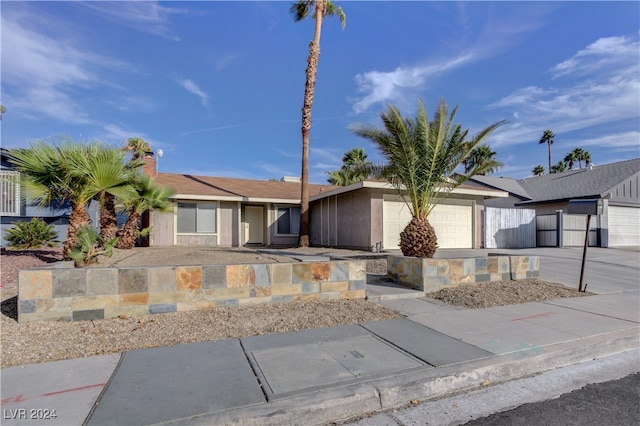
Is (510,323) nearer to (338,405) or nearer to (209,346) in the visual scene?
(338,405)

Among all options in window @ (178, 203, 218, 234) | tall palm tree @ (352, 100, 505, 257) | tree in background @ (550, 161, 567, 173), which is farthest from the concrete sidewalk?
tree in background @ (550, 161, 567, 173)

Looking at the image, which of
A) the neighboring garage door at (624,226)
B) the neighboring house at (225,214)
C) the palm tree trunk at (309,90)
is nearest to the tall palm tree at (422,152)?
the palm tree trunk at (309,90)

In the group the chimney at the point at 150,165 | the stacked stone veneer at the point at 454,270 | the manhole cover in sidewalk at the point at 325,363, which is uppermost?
the chimney at the point at 150,165

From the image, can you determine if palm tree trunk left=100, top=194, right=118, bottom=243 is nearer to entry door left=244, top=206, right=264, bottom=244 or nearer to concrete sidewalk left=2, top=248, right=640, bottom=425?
entry door left=244, top=206, right=264, bottom=244

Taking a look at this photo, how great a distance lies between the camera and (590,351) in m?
4.64

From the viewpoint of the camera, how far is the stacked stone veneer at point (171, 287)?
515 cm

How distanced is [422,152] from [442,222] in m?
8.44

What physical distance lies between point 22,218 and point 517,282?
17407mm

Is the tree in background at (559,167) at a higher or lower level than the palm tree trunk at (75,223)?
higher

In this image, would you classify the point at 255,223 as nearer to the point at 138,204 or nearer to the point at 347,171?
the point at 138,204

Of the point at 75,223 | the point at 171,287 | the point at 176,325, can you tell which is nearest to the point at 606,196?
the point at 171,287

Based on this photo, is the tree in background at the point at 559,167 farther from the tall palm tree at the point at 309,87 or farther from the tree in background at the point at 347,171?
the tall palm tree at the point at 309,87

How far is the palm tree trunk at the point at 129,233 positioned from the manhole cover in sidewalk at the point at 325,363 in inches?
463

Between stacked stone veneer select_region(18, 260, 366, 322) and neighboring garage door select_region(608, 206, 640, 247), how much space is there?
70.2 feet
